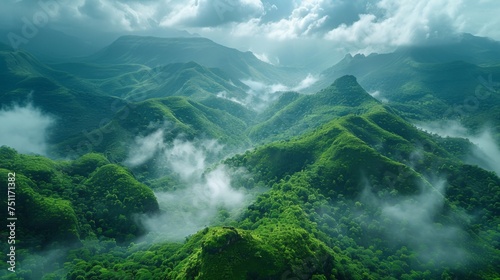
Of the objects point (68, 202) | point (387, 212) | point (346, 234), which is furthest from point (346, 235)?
point (68, 202)

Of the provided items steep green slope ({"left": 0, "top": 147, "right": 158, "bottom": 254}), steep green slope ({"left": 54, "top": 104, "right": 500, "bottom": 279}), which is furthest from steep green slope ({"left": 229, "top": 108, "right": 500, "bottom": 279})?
steep green slope ({"left": 0, "top": 147, "right": 158, "bottom": 254})

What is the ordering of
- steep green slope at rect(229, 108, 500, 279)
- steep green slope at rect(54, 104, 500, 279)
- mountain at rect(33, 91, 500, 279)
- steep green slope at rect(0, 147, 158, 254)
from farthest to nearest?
steep green slope at rect(229, 108, 500, 279) → steep green slope at rect(0, 147, 158, 254) → mountain at rect(33, 91, 500, 279) → steep green slope at rect(54, 104, 500, 279)

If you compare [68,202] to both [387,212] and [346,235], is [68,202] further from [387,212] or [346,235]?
[387,212]

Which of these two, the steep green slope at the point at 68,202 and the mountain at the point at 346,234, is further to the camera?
the steep green slope at the point at 68,202

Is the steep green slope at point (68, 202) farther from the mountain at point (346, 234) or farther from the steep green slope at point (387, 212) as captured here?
the steep green slope at point (387, 212)

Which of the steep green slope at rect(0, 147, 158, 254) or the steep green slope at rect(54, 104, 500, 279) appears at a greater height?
the steep green slope at rect(0, 147, 158, 254)

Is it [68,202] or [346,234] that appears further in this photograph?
[68,202]

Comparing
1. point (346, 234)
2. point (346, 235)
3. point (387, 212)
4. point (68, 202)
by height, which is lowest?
point (346, 235)

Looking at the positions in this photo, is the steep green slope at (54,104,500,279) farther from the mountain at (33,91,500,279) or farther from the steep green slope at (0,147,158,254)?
the steep green slope at (0,147,158,254)

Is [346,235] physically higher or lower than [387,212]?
lower

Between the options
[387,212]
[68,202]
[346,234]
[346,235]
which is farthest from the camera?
[387,212]

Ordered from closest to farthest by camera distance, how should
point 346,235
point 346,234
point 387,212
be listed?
point 346,235 < point 346,234 < point 387,212

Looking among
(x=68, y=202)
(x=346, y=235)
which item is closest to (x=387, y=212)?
(x=346, y=235)

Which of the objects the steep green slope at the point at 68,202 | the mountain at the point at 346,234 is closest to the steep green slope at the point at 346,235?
the mountain at the point at 346,234
